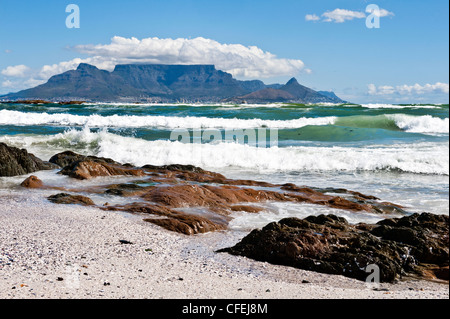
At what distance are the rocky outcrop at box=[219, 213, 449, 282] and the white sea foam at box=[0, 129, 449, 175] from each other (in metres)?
8.95

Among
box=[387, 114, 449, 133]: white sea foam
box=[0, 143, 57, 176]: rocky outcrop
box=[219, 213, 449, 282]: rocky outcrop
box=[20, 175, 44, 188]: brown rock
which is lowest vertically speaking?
box=[219, 213, 449, 282]: rocky outcrop

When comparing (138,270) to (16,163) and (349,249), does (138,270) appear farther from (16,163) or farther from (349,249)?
(16,163)

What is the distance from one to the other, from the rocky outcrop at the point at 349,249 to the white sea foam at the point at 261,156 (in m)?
8.95

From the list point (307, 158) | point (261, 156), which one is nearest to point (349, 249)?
point (307, 158)

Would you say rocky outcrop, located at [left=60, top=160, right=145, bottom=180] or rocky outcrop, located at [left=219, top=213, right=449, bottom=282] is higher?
rocky outcrop, located at [left=60, top=160, right=145, bottom=180]

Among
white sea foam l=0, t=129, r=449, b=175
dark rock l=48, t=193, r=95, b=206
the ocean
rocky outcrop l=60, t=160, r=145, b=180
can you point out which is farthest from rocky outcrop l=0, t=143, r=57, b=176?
white sea foam l=0, t=129, r=449, b=175

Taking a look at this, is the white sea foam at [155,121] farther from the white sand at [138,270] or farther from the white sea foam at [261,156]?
the white sand at [138,270]

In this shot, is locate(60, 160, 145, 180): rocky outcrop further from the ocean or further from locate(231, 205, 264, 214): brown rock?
locate(231, 205, 264, 214): brown rock

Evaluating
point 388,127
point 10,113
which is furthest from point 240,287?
point 10,113

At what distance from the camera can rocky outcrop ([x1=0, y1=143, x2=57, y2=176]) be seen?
1049cm

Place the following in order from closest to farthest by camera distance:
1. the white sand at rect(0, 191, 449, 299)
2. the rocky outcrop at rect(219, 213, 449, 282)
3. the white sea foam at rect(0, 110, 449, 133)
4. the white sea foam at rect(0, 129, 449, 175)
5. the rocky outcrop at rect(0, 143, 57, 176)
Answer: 1. the white sand at rect(0, 191, 449, 299)
2. the rocky outcrop at rect(219, 213, 449, 282)
3. the rocky outcrop at rect(0, 143, 57, 176)
4. the white sea foam at rect(0, 129, 449, 175)
5. the white sea foam at rect(0, 110, 449, 133)

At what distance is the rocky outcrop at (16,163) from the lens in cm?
1049

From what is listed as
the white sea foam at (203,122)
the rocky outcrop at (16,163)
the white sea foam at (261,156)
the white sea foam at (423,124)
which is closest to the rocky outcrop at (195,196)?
the rocky outcrop at (16,163)
